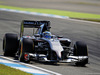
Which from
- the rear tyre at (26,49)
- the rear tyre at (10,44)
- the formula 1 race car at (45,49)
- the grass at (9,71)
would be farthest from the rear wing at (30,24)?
the grass at (9,71)

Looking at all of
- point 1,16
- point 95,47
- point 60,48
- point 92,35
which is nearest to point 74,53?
point 60,48

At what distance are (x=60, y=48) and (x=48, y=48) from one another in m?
0.41

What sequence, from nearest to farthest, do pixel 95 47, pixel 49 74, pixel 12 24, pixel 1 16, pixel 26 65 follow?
pixel 49 74
pixel 26 65
pixel 95 47
pixel 12 24
pixel 1 16

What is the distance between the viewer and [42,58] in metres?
11.2

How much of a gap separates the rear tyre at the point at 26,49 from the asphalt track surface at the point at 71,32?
37 cm

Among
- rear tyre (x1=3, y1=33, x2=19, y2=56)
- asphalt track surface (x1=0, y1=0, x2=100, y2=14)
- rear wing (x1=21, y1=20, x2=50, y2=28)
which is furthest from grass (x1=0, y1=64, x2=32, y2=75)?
asphalt track surface (x1=0, y1=0, x2=100, y2=14)

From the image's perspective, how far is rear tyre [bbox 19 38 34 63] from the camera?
11.3 meters

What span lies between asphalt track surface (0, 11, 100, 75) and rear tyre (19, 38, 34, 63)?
365mm

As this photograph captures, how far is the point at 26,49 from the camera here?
1136cm

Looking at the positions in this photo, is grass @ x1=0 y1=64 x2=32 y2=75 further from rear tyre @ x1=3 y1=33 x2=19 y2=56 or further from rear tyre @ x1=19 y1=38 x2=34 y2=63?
rear tyre @ x1=3 y1=33 x2=19 y2=56

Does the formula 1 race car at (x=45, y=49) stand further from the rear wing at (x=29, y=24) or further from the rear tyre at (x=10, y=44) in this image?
the rear wing at (x=29, y=24)

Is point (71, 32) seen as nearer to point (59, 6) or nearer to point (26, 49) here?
point (26, 49)

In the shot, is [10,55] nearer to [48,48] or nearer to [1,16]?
[48,48]

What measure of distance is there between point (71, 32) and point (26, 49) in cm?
818
